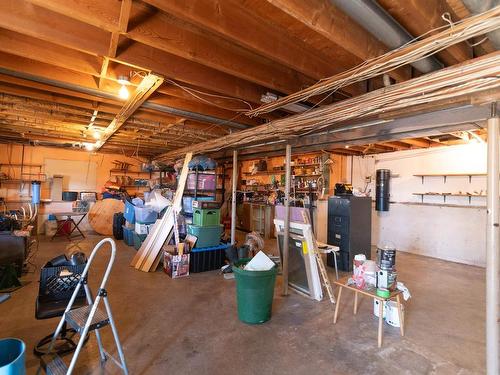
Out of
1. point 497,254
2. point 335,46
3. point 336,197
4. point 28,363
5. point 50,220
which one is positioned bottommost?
point 28,363

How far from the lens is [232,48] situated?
214cm

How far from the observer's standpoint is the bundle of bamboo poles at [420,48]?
1.33m

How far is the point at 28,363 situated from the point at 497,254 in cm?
344

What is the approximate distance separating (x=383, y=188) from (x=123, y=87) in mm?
5801

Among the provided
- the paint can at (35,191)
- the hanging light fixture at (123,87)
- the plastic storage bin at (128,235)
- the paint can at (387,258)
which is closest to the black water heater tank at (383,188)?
the paint can at (387,258)

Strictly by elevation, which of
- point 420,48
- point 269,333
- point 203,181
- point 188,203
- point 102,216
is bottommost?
point 269,333

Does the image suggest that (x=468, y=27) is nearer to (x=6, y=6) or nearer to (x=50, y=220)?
(x=6, y=6)

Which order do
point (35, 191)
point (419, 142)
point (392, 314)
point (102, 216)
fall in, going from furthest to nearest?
point (102, 216), point (35, 191), point (419, 142), point (392, 314)

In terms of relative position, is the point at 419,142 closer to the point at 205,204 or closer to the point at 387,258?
the point at 387,258

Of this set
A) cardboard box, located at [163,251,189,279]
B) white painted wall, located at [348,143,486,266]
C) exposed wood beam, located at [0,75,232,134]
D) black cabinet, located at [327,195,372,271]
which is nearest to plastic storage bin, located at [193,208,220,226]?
cardboard box, located at [163,251,189,279]

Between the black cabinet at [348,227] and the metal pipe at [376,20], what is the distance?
3248 millimetres

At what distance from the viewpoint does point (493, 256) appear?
1756 millimetres

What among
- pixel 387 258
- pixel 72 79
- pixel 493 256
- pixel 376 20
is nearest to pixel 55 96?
pixel 72 79

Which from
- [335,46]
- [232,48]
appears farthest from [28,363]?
[335,46]
